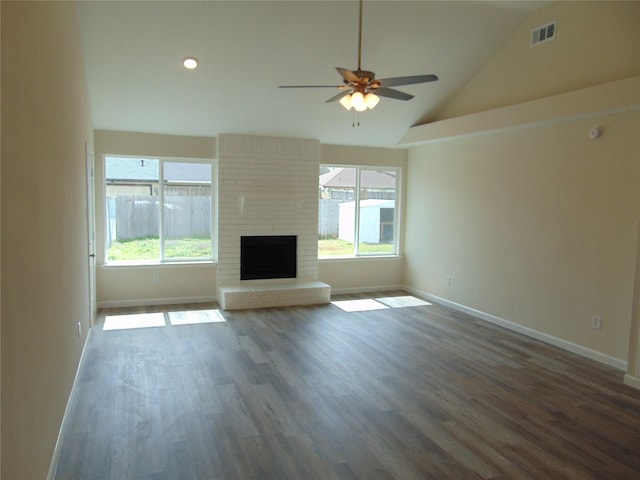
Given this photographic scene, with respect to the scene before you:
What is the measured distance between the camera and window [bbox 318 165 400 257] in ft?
24.9

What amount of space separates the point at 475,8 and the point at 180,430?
4897 millimetres

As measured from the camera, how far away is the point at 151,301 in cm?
643

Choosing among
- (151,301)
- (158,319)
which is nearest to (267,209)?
(151,301)

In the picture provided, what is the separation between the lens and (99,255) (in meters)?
6.20

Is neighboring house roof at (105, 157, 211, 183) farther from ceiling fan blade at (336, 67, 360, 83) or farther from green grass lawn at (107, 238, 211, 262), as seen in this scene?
ceiling fan blade at (336, 67, 360, 83)

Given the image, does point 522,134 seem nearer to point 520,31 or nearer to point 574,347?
point 520,31

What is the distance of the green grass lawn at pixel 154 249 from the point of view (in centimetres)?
641

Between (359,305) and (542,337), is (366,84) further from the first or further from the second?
(359,305)

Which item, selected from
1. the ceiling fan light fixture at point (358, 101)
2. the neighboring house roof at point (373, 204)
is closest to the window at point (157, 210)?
the neighboring house roof at point (373, 204)

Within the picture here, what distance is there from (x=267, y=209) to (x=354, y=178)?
174 cm

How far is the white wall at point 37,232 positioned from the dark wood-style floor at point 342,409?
515mm

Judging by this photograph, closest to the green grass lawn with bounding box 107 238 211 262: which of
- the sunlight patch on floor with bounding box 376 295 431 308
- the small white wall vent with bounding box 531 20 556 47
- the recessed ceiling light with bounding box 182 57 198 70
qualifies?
the recessed ceiling light with bounding box 182 57 198 70

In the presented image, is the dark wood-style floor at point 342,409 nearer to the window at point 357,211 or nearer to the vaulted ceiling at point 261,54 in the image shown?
the window at point 357,211

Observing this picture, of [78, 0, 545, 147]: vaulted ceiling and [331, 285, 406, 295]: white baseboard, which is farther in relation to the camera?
[331, 285, 406, 295]: white baseboard
